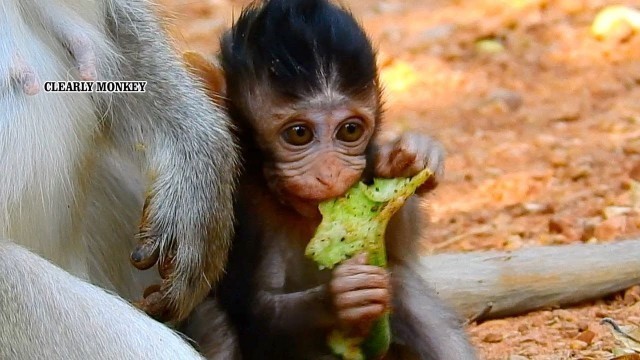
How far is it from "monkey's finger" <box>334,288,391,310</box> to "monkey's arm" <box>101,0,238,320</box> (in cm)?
41

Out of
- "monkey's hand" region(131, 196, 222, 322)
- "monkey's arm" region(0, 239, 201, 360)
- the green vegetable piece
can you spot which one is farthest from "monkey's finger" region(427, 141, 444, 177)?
"monkey's arm" region(0, 239, 201, 360)

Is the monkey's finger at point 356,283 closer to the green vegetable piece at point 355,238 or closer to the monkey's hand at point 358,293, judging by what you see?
the monkey's hand at point 358,293

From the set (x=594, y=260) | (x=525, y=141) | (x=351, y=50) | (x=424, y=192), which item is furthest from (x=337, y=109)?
(x=525, y=141)

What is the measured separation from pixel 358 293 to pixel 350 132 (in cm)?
52

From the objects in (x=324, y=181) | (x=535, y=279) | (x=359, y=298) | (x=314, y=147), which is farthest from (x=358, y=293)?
(x=535, y=279)

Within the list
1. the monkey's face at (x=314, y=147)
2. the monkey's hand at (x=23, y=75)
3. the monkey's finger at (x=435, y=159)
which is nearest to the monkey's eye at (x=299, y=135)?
the monkey's face at (x=314, y=147)

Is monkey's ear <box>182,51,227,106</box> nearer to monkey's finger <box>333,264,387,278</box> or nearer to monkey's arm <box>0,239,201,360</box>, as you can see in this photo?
monkey's finger <box>333,264,387,278</box>

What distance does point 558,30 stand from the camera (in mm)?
8664

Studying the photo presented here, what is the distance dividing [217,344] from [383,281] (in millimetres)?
558

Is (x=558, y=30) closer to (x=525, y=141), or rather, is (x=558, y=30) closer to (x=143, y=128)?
(x=525, y=141)

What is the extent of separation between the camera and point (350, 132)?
3662 millimetres

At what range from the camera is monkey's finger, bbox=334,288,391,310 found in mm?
3402

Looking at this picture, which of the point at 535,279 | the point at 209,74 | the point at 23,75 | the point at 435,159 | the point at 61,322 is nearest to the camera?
the point at 61,322

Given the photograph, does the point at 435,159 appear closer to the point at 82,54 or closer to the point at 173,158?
the point at 173,158
